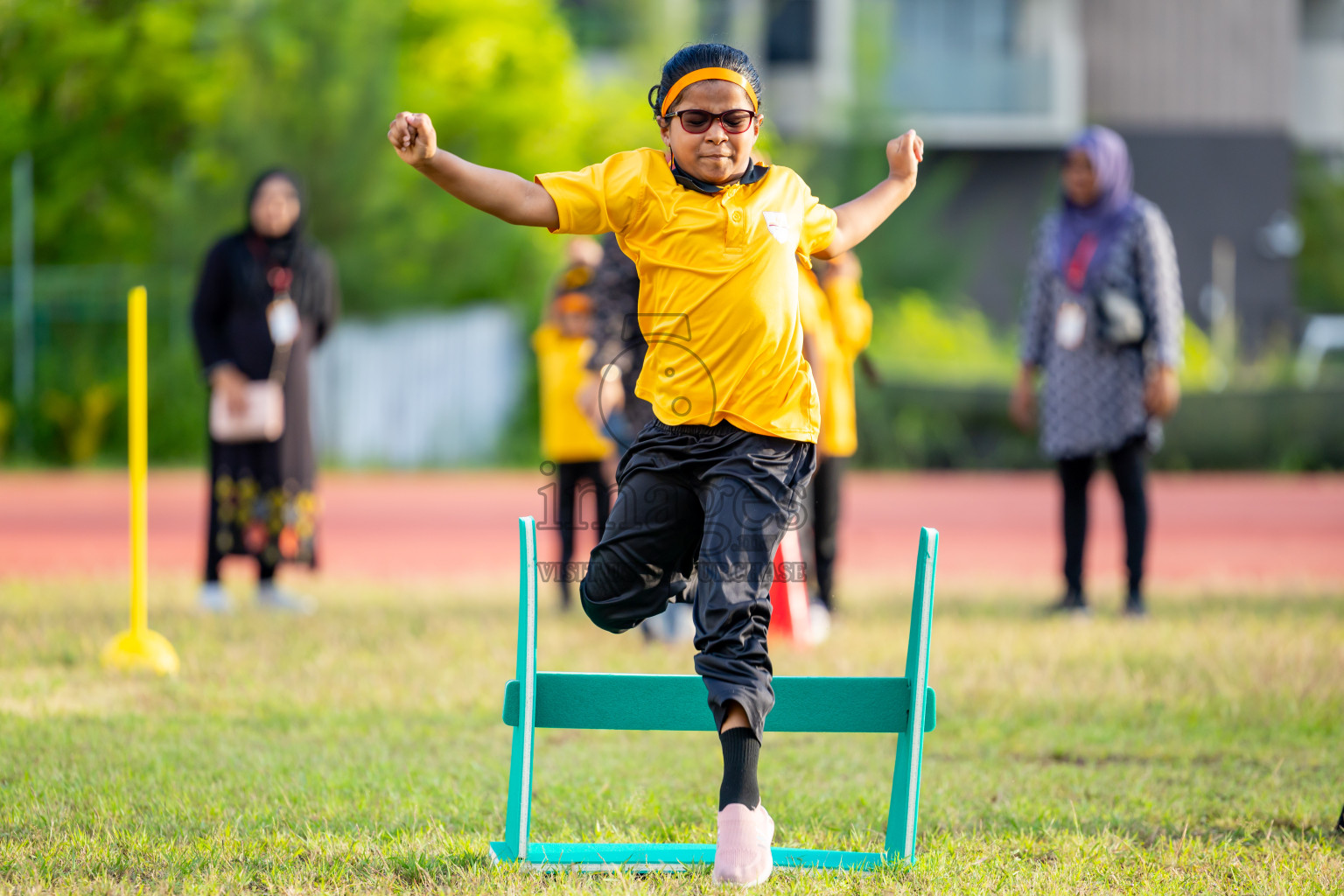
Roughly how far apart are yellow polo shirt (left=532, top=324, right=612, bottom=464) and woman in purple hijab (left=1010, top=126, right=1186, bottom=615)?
2.20m

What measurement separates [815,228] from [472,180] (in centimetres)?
82

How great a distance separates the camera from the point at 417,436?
17844 millimetres

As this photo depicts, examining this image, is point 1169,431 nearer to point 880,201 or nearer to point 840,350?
point 840,350

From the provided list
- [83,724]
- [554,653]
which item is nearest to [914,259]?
[554,653]

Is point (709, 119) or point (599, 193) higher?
point (709, 119)

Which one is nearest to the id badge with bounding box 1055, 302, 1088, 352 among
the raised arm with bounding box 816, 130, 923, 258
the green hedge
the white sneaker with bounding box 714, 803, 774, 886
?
the raised arm with bounding box 816, 130, 923, 258

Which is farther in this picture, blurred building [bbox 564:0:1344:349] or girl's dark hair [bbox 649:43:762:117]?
blurred building [bbox 564:0:1344:349]

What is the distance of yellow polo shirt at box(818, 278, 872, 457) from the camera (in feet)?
20.6

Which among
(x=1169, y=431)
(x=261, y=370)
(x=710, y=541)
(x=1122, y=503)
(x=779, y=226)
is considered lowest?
(x=1122, y=503)

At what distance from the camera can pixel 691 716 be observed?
10.7 feet

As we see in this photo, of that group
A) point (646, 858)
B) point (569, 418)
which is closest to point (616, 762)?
point (646, 858)

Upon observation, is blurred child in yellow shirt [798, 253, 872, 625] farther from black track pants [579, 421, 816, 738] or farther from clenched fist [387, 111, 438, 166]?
clenched fist [387, 111, 438, 166]

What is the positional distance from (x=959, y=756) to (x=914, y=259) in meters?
19.1

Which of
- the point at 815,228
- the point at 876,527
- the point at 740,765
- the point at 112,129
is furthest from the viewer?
the point at 112,129
